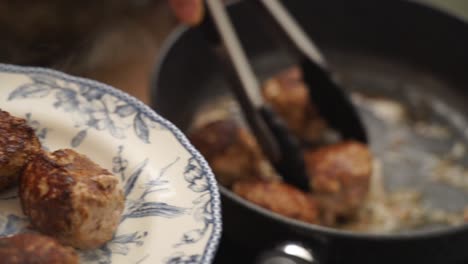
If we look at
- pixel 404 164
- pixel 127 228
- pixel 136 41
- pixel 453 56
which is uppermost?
pixel 127 228

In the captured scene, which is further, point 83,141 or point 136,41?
point 136,41

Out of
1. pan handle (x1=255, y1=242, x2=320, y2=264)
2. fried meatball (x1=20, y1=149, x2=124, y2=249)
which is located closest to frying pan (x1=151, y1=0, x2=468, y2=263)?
pan handle (x1=255, y1=242, x2=320, y2=264)

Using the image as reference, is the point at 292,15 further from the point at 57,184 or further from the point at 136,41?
the point at 57,184

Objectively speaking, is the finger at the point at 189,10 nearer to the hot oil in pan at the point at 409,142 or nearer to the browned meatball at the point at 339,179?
the browned meatball at the point at 339,179

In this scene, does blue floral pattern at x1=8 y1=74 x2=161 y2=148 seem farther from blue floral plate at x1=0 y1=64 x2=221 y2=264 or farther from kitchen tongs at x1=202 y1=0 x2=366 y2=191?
kitchen tongs at x1=202 y1=0 x2=366 y2=191

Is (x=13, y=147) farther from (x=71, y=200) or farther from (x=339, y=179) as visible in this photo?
(x=339, y=179)

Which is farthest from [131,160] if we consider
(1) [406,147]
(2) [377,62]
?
(2) [377,62]

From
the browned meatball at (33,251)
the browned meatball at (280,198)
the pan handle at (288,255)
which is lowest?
the browned meatball at (280,198)

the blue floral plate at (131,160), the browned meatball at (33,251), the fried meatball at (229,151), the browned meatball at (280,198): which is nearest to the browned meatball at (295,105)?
the fried meatball at (229,151)

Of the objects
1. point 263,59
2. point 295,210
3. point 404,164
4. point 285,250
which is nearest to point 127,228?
point 285,250
